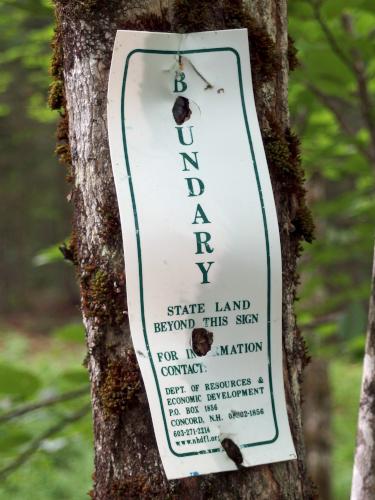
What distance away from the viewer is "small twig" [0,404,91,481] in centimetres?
234

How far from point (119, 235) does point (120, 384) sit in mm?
234

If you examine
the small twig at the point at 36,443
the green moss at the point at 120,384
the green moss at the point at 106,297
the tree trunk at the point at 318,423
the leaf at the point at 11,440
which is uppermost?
the green moss at the point at 106,297

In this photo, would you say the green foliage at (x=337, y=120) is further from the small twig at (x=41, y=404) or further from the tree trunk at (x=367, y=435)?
the tree trunk at (x=367, y=435)

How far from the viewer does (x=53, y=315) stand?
68.3 ft

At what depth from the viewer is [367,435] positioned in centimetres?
145

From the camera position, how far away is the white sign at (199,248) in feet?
3.67

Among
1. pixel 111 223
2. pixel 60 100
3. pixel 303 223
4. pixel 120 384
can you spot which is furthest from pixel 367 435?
pixel 60 100

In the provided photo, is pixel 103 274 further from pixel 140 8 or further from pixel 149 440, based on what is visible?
pixel 140 8

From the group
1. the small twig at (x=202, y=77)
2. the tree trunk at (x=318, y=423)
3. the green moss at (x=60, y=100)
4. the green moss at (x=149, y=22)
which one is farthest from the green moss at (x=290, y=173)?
the tree trunk at (x=318, y=423)

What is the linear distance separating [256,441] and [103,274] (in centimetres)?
36

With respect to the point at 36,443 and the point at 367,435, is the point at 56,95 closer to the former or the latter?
the point at 367,435

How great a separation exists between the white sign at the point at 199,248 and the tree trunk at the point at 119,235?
0.08 feet

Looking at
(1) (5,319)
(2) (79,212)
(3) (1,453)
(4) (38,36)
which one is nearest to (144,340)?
(2) (79,212)

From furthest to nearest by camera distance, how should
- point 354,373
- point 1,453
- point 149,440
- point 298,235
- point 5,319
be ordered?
1. point 5,319
2. point 354,373
3. point 1,453
4. point 298,235
5. point 149,440
